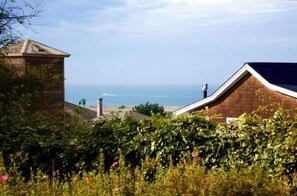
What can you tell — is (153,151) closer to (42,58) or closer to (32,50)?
(42,58)

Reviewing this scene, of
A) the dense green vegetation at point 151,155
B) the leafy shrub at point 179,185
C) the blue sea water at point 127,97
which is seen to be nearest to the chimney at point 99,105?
the blue sea water at point 127,97

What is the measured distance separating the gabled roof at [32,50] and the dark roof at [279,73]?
5288 millimetres

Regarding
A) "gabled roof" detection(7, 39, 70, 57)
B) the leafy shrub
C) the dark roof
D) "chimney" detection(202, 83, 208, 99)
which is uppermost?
"gabled roof" detection(7, 39, 70, 57)

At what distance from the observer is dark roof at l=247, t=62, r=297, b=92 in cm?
1466

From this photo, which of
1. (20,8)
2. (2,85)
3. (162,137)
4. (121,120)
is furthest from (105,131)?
(20,8)

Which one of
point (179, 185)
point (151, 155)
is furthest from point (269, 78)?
point (179, 185)

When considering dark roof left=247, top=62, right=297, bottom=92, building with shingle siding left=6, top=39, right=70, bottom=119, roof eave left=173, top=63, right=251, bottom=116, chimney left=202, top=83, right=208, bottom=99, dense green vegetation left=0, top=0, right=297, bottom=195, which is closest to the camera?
dense green vegetation left=0, top=0, right=297, bottom=195

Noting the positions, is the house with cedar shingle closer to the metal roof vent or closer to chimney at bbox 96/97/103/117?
chimney at bbox 96/97/103/117

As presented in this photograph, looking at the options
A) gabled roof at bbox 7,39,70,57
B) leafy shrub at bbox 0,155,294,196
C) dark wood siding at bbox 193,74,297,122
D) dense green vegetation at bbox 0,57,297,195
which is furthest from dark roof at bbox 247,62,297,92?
leafy shrub at bbox 0,155,294,196

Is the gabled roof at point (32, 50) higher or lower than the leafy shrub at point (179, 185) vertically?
higher

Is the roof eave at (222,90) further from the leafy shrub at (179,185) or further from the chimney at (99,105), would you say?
the leafy shrub at (179,185)

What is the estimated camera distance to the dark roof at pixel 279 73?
48.1 feet

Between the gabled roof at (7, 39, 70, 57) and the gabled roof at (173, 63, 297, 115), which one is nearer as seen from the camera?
the gabled roof at (7, 39, 70, 57)

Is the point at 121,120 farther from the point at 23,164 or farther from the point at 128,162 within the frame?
the point at 23,164
